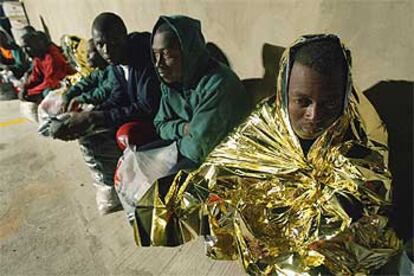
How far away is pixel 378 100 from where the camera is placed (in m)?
1.30

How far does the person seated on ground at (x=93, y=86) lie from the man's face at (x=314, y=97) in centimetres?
121

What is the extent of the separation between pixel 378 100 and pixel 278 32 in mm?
524

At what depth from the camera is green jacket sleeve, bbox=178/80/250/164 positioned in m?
1.39

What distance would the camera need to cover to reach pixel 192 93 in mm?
1474

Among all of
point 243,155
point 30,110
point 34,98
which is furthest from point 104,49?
point 30,110

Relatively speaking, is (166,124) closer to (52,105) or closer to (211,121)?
(211,121)

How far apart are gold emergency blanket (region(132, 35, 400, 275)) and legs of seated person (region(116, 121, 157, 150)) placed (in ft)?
1.46

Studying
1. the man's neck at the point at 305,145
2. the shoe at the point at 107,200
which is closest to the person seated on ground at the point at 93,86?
the shoe at the point at 107,200

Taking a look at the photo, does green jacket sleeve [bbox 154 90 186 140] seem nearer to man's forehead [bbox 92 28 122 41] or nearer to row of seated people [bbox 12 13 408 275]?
row of seated people [bbox 12 13 408 275]

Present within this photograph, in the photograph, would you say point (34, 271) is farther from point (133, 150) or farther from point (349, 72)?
point (349, 72)

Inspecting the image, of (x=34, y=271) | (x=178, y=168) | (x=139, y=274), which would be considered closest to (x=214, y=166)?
(x=178, y=168)

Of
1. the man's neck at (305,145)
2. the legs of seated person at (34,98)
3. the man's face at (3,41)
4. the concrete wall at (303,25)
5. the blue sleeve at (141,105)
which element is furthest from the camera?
the man's face at (3,41)

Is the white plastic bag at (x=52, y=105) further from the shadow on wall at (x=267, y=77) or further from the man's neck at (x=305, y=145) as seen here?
the man's neck at (x=305, y=145)

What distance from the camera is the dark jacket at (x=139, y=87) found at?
1.71 meters
